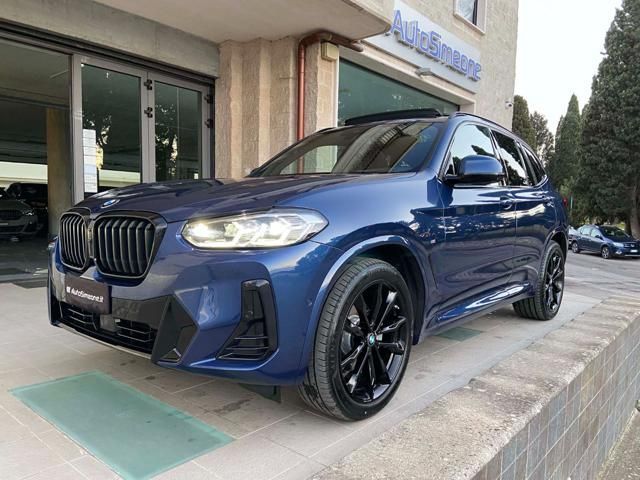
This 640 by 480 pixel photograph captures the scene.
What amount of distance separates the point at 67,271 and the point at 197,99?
19.1ft

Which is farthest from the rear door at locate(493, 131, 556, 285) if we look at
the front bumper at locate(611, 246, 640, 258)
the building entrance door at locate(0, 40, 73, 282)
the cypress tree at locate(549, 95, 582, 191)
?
the cypress tree at locate(549, 95, 582, 191)

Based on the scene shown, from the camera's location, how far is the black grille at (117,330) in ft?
6.69

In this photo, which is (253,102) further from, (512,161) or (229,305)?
(229,305)

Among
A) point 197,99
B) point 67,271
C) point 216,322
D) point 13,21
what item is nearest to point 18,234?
point 197,99

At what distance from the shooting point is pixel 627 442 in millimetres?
4633

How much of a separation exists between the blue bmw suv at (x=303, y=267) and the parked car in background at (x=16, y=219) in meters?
10.4

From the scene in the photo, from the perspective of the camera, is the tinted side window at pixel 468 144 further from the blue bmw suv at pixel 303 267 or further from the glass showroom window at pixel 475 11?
the glass showroom window at pixel 475 11

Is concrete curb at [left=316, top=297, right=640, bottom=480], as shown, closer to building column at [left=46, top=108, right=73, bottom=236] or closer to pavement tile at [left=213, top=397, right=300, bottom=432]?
pavement tile at [left=213, top=397, right=300, bottom=432]

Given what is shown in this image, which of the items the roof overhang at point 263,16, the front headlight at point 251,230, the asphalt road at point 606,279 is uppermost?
the roof overhang at point 263,16

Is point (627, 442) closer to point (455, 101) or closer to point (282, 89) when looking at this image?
point (282, 89)

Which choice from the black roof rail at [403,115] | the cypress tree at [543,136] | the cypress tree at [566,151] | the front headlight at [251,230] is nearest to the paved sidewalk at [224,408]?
the front headlight at [251,230]

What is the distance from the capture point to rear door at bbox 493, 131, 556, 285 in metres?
3.68

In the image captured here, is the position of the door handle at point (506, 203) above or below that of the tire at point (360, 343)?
above

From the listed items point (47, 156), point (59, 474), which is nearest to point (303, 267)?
point (59, 474)
